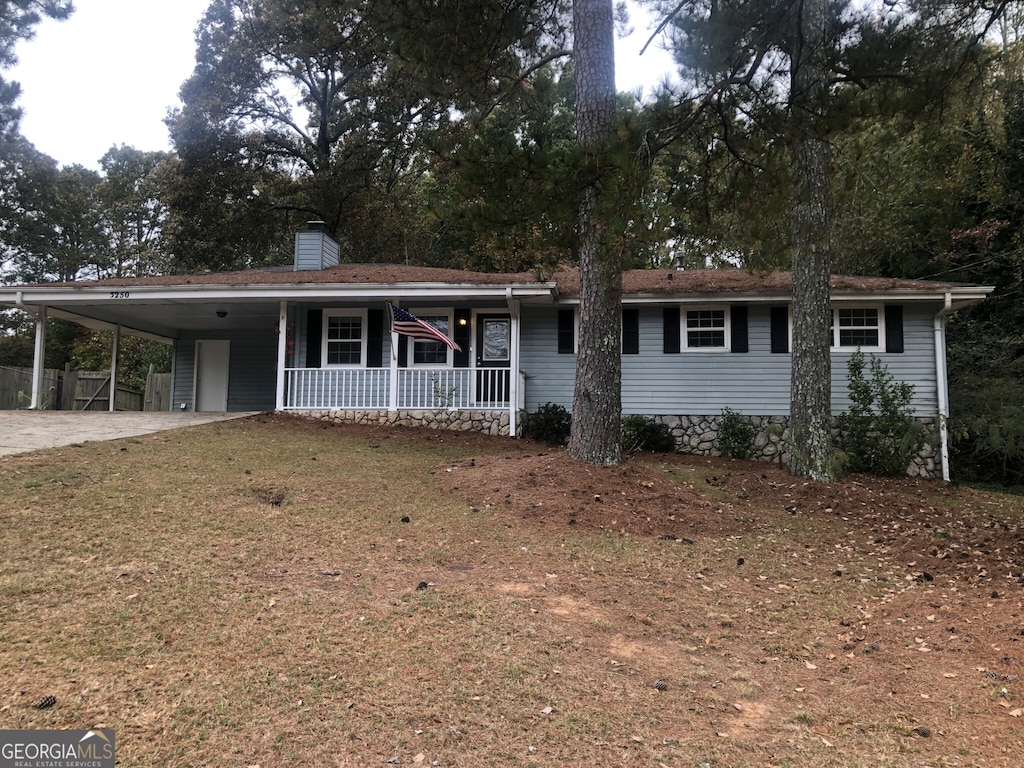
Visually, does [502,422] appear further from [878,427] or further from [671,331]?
[878,427]

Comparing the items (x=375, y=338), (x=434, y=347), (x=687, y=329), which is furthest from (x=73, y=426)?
(x=687, y=329)

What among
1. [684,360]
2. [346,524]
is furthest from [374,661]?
[684,360]

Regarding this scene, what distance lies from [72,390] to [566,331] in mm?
13912

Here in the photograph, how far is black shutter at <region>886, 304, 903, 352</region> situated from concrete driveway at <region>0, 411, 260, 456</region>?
1206 cm

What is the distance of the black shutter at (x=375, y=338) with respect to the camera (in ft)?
42.8

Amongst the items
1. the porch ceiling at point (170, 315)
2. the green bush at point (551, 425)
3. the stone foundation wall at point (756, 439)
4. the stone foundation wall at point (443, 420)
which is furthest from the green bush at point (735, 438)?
the porch ceiling at point (170, 315)

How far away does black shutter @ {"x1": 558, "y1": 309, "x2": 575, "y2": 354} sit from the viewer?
12750mm

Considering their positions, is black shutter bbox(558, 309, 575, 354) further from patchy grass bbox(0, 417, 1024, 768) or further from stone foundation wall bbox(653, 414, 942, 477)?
patchy grass bbox(0, 417, 1024, 768)

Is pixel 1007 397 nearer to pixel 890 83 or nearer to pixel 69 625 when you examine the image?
pixel 890 83

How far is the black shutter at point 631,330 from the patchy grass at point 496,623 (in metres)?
5.74

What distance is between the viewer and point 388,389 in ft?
41.3

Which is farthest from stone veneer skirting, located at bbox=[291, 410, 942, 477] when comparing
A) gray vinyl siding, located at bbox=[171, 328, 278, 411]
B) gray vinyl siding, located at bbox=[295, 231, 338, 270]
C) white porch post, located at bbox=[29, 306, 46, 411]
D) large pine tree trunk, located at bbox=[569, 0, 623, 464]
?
white porch post, located at bbox=[29, 306, 46, 411]

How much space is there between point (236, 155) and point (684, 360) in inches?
629

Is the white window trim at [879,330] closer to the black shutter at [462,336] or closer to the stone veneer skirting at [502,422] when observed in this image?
the stone veneer skirting at [502,422]
